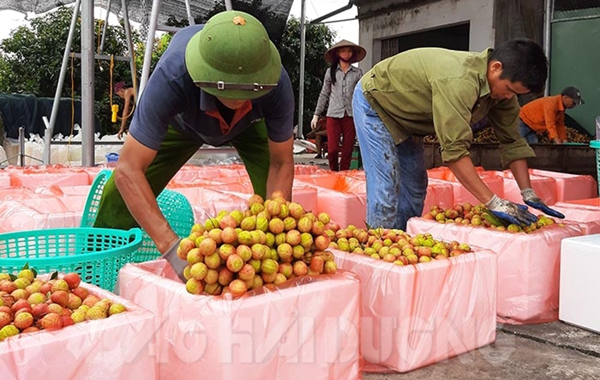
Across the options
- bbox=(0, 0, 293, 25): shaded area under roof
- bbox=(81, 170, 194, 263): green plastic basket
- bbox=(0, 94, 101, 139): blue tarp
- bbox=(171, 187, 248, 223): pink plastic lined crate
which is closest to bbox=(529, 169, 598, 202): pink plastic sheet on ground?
Result: bbox=(171, 187, 248, 223): pink plastic lined crate

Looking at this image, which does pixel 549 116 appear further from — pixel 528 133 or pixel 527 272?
pixel 527 272

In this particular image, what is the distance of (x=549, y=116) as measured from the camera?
24.7 ft

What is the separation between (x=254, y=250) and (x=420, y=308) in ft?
2.70

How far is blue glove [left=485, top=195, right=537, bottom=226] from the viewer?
3.00 meters

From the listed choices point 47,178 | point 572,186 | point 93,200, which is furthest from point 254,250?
point 572,186

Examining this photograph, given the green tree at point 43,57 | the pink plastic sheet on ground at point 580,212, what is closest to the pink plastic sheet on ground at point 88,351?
the pink plastic sheet on ground at point 580,212

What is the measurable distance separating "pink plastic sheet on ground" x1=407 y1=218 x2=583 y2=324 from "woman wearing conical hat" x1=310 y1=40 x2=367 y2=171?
14.6 ft

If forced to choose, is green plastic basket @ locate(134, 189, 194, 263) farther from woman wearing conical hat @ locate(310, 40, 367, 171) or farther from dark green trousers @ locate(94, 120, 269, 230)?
woman wearing conical hat @ locate(310, 40, 367, 171)

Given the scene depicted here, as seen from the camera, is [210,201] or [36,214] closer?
[36,214]

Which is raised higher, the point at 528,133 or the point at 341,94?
the point at 341,94

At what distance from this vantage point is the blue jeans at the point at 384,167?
11.4 ft

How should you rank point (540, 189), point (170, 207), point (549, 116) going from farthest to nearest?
1. point (549, 116)
2. point (540, 189)
3. point (170, 207)

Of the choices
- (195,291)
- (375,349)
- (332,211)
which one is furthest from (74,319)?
(332,211)

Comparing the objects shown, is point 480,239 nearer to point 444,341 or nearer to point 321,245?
point 444,341
